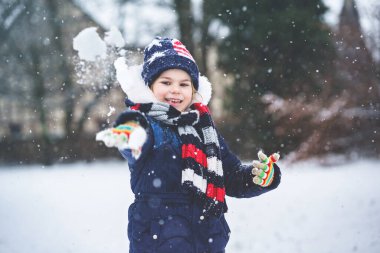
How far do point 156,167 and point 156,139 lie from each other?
0.12 m

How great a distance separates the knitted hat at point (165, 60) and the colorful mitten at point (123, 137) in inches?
22.7

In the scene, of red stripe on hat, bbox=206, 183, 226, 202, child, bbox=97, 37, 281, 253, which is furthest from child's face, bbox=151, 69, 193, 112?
red stripe on hat, bbox=206, 183, 226, 202

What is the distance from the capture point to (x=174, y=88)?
77.5 inches

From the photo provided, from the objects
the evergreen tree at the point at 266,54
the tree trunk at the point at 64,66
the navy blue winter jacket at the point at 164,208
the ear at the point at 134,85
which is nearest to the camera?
the navy blue winter jacket at the point at 164,208

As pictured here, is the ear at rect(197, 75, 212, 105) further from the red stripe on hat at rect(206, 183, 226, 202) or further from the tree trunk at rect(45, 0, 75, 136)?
the tree trunk at rect(45, 0, 75, 136)

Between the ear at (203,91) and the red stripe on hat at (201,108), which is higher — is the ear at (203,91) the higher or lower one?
the higher one

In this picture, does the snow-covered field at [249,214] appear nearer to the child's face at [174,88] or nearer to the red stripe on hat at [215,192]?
the red stripe on hat at [215,192]

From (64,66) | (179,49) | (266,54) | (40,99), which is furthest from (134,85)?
(40,99)

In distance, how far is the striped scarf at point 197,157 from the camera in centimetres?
177

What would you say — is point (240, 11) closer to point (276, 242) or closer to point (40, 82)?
point (40, 82)

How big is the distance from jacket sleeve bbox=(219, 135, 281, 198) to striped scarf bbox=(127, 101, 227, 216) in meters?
0.18

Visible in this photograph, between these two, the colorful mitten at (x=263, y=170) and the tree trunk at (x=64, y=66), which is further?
the tree trunk at (x=64, y=66)

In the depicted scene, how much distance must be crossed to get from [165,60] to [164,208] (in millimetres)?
730

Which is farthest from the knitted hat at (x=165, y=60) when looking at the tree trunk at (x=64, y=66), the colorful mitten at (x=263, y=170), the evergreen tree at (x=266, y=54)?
the tree trunk at (x=64, y=66)
